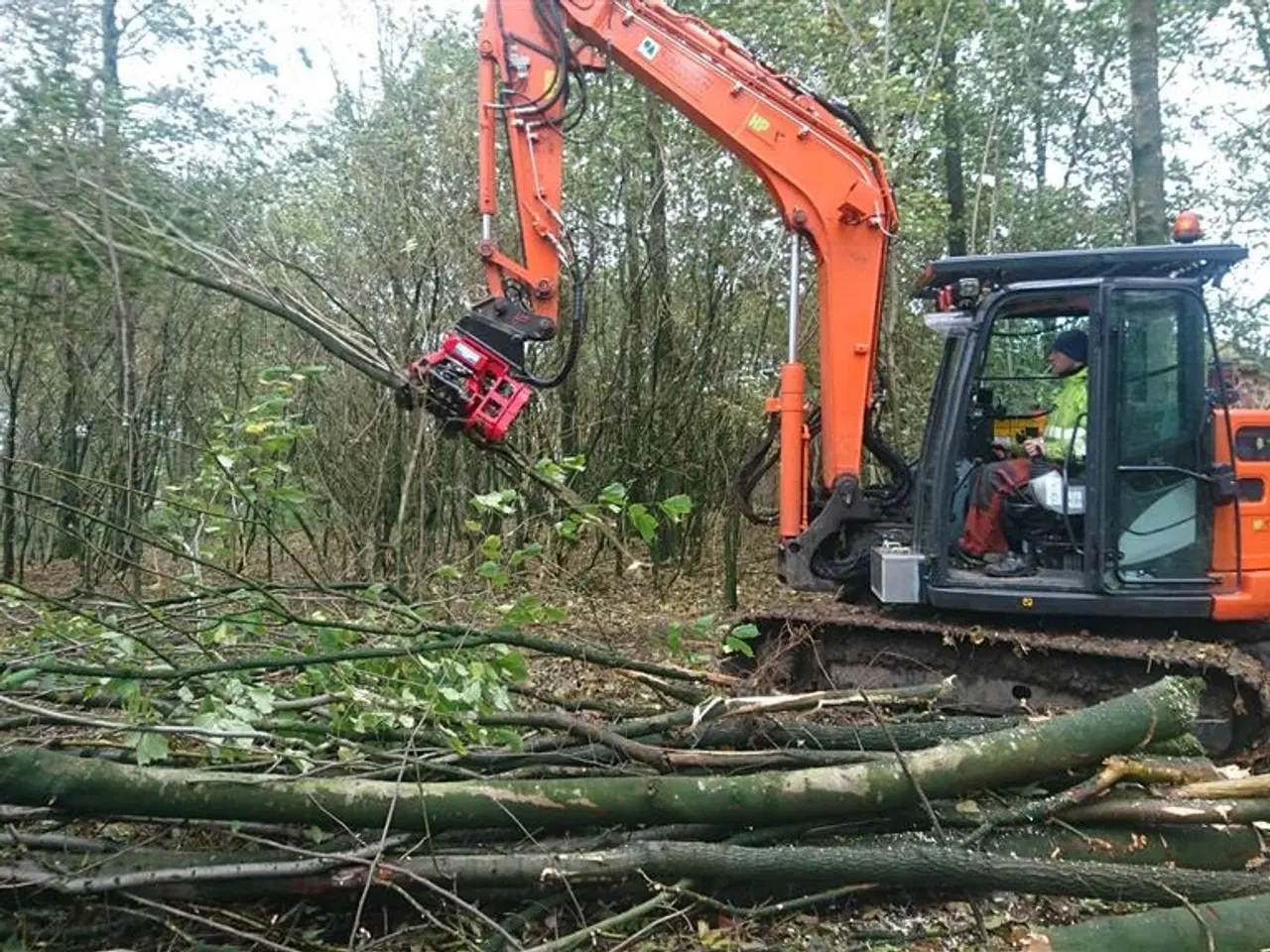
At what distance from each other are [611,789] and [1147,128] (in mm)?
6208

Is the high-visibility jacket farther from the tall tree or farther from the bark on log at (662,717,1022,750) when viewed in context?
the tall tree

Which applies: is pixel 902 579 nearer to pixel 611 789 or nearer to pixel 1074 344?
pixel 1074 344

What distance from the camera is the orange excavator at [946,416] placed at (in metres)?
4.71

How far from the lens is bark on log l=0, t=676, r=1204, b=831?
288 cm

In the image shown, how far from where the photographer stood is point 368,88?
9148 millimetres

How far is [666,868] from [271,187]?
21.4 feet

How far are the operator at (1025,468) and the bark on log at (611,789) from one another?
61.7 inches

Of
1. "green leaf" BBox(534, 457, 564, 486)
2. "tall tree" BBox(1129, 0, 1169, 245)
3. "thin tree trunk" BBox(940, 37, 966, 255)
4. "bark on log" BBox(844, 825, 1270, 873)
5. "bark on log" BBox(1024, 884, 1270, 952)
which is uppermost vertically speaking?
"thin tree trunk" BBox(940, 37, 966, 255)

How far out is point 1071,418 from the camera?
16.1ft

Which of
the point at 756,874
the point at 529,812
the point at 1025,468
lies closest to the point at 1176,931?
the point at 756,874

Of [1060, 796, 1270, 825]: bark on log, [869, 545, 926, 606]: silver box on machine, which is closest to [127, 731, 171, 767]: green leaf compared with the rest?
[1060, 796, 1270, 825]: bark on log

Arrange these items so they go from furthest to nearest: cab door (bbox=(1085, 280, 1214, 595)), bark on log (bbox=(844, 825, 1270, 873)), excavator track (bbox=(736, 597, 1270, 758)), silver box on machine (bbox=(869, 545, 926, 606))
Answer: silver box on machine (bbox=(869, 545, 926, 606))
cab door (bbox=(1085, 280, 1214, 595))
excavator track (bbox=(736, 597, 1270, 758))
bark on log (bbox=(844, 825, 1270, 873))

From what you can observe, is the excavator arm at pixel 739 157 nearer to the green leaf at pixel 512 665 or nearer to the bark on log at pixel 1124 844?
the green leaf at pixel 512 665

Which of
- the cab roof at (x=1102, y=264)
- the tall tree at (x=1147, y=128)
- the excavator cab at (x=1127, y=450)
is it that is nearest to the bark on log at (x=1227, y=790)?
the excavator cab at (x=1127, y=450)
